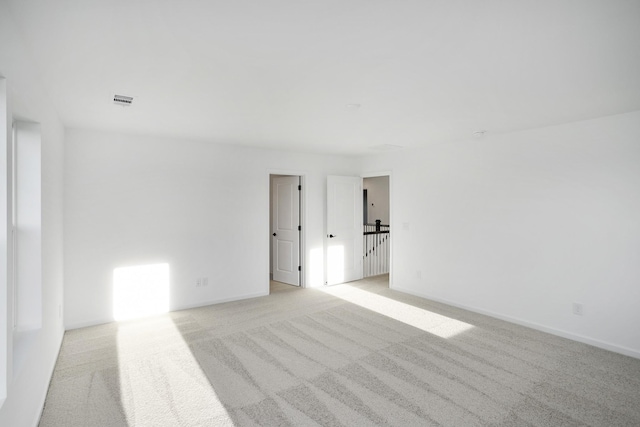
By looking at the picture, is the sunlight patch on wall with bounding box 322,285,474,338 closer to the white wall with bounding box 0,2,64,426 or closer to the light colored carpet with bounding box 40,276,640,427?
the light colored carpet with bounding box 40,276,640,427

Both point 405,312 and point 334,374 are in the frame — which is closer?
point 334,374

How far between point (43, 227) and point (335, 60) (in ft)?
8.27

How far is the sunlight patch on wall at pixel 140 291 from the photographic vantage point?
4312 millimetres

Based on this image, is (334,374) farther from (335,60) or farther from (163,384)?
(335,60)

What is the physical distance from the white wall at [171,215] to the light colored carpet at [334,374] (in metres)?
0.62

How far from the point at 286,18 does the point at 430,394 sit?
2.75 meters

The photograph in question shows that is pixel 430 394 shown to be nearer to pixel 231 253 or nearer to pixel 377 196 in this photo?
pixel 231 253

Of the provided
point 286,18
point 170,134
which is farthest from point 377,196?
point 286,18

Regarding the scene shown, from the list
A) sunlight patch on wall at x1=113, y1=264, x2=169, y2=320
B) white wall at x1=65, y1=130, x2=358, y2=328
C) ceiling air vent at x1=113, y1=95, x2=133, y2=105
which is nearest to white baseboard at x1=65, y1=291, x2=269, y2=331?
white wall at x1=65, y1=130, x2=358, y2=328

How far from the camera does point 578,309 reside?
375cm

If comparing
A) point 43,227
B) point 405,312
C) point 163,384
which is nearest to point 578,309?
point 405,312

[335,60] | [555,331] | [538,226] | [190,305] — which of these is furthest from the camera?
[190,305]

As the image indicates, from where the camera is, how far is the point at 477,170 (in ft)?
15.4

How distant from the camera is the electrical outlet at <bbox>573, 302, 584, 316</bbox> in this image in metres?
3.72
